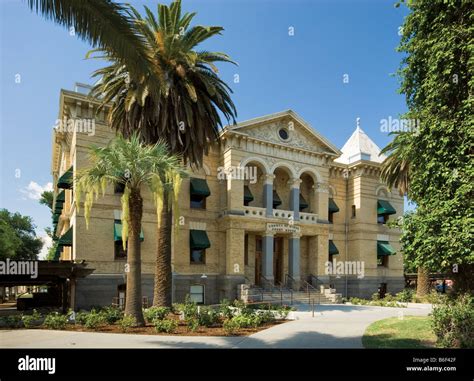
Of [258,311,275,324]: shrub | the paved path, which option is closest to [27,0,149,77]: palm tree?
the paved path

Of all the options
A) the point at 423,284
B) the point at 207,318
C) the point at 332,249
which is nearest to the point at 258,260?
the point at 332,249

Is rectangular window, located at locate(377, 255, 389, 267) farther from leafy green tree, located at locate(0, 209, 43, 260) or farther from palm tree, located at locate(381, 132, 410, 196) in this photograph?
leafy green tree, located at locate(0, 209, 43, 260)

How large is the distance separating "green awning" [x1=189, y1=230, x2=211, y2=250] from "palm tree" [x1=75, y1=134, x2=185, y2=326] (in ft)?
38.6

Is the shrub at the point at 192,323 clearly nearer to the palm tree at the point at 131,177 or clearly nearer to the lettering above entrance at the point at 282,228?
the palm tree at the point at 131,177

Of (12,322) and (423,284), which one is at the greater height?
(12,322)

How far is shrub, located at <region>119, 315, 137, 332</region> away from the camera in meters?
13.6

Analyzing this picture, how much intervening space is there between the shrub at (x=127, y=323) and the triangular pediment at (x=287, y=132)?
56.5 feet

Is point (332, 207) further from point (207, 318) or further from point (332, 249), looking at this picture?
point (207, 318)

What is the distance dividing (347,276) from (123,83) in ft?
83.6

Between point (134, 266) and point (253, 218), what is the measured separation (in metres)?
14.6

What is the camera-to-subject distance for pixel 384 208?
34469 millimetres
